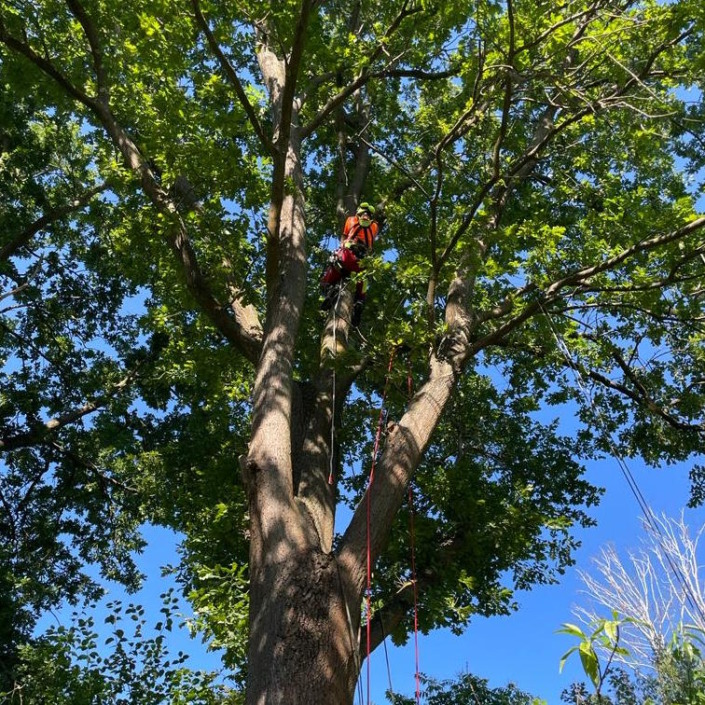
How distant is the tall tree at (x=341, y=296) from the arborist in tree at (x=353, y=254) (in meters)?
0.30

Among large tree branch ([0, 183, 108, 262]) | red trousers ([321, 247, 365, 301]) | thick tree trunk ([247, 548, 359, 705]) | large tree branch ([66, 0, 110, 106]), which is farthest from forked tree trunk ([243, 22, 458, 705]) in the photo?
large tree branch ([0, 183, 108, 262])

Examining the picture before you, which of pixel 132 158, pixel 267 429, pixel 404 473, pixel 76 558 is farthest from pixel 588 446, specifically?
pixel 76 558

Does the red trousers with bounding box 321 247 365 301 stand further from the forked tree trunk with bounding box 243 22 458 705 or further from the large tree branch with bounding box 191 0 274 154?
the large tree branch with bounding box 191 0 274 154

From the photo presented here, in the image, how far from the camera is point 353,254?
5520 millimetres

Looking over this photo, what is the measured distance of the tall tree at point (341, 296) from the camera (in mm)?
3982

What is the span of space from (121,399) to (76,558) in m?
2.52

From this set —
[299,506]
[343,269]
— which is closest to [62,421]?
[343,269]

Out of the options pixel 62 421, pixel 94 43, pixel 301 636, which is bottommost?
pixel 301 636

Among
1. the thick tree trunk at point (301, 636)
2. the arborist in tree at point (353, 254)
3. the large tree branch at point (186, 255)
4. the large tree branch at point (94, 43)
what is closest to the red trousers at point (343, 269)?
the arborist in tree at point (353, 254)

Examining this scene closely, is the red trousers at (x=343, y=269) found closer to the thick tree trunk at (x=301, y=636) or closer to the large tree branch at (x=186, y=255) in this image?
the large tree branch at (x=186, y=255)

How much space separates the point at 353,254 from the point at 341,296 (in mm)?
400

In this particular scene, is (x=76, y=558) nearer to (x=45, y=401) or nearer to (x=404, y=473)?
(x=45, y=401)

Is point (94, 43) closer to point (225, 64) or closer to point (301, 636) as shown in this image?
point (225, 64)

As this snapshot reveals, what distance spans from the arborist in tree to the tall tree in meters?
0.30
